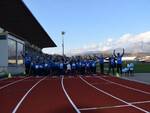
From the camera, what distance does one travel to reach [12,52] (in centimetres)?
4184

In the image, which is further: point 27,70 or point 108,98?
point 27,70

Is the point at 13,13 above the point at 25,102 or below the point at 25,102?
above

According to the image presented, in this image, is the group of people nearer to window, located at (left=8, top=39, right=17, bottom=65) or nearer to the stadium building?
the stadium building

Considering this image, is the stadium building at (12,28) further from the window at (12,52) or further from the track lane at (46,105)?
the track lane at (46,105)

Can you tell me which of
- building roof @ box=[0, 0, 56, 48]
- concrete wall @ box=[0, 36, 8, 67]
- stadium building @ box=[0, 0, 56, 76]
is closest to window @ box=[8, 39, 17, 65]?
stadium building @ box=[0, 0, 56, 76]

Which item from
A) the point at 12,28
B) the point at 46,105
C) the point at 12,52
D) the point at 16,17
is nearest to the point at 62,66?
the point at 16,17

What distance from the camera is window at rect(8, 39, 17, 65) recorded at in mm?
39888

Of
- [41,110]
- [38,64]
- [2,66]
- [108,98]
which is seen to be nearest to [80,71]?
[38,64]

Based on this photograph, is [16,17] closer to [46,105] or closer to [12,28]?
[12,28]

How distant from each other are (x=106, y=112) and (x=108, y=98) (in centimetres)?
375

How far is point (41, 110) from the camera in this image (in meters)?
12.4

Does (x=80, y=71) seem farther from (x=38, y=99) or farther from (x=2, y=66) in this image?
(x=38, y=99)

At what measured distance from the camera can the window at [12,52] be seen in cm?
3989

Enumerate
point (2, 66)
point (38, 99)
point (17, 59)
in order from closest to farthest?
point (38, 99) → point (2, 66) → point (17, 59)
